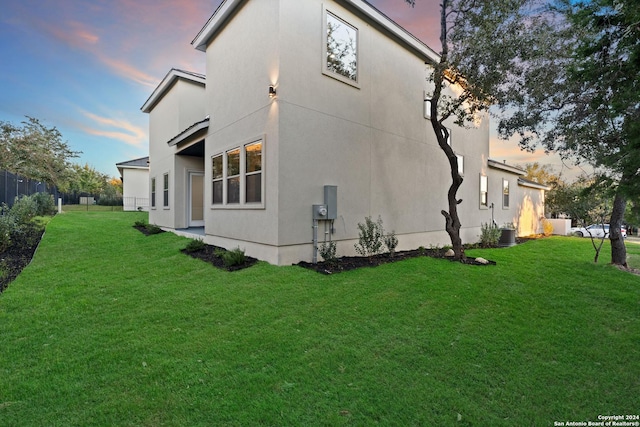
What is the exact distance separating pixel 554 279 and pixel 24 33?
1920 cm

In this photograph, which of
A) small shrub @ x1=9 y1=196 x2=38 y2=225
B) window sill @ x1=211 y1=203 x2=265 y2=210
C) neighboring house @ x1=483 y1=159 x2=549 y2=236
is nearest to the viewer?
window sill @ x1=211 y1=203 x2=265 y2=210

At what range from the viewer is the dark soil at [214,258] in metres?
6.71

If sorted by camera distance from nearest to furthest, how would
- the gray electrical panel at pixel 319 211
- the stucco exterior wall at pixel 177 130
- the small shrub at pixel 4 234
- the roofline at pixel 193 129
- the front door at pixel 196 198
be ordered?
1. the gray electrical panel at pixel 319 211
2. the small shrub at pixel 4 234
3. the roofline at pixel 193 129
4. the stucco exterior wall at pixel 177 130
5. the front door at pixel 196 198

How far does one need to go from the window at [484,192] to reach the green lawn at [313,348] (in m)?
7.51

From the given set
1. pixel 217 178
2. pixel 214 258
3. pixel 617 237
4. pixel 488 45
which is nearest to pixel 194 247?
pixel 214 258

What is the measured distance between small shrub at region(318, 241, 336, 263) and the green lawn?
3.16ft

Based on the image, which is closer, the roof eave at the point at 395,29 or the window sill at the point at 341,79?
the window sill at the point at 341,79

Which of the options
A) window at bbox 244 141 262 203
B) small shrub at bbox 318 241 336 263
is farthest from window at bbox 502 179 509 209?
window at bbox 244 141 262 203

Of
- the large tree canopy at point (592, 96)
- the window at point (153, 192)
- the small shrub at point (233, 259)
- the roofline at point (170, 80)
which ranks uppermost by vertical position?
the roofline at point (170, 80)

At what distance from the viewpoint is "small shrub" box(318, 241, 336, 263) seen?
699 cm

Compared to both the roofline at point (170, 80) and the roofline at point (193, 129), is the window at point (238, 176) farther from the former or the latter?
the roofline at point (170, 80)

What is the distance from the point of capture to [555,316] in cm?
446

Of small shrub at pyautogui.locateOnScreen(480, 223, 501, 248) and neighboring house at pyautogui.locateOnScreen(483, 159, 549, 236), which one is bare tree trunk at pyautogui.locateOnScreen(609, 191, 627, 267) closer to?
small shrub at pyautogui.locateOnScreen(480, 223, 501, 248)

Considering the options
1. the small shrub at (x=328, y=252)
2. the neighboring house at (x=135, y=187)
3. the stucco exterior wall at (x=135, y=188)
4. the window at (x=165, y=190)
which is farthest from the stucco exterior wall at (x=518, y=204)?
the stucco exterior wall at (x=135, y=188)
